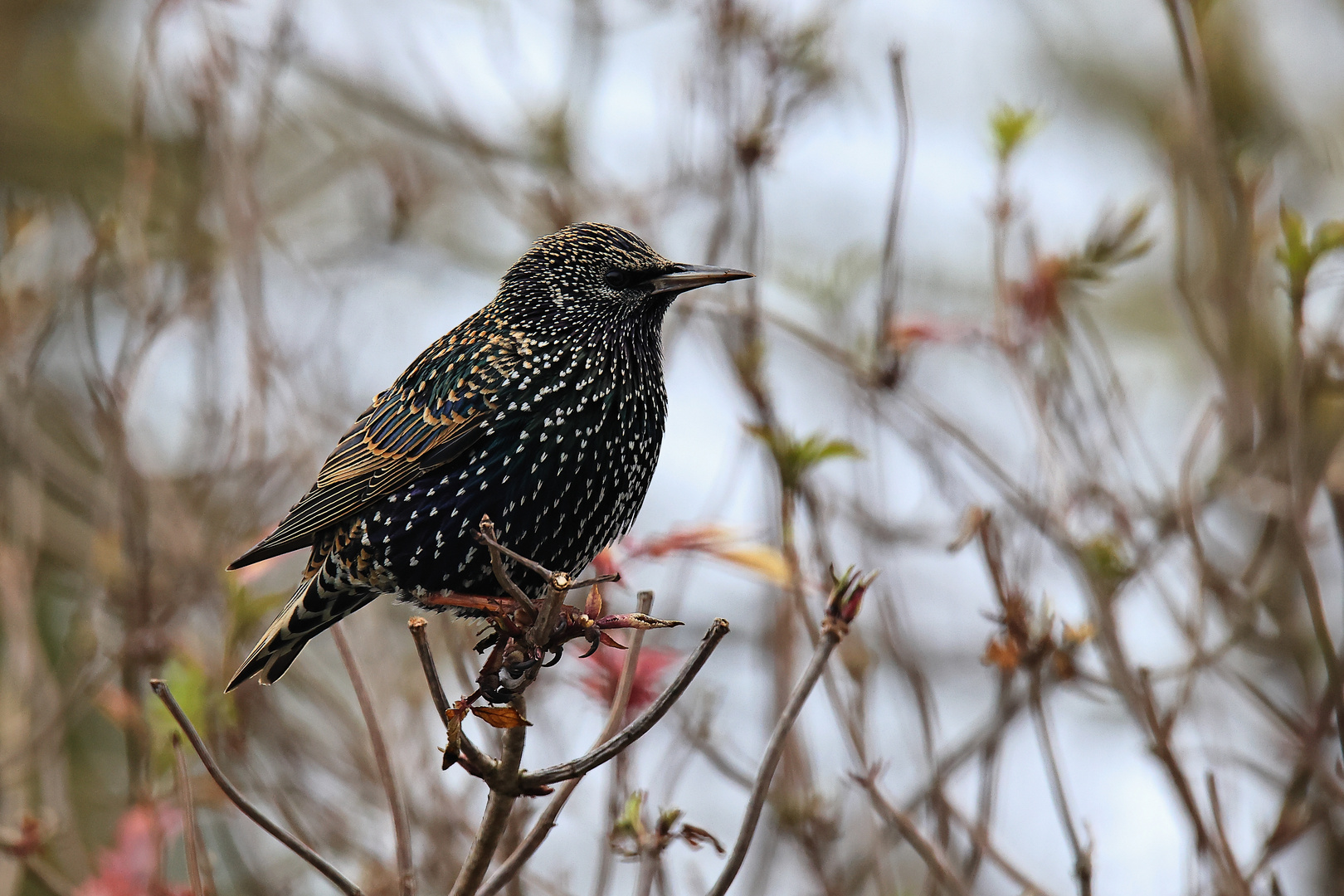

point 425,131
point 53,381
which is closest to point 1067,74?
point 425,131

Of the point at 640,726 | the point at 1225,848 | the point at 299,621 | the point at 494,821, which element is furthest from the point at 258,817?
the point at 1225,848

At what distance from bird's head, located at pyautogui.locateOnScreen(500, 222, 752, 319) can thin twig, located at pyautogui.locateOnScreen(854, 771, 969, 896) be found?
1.29 m

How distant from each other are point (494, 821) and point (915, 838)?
80cm

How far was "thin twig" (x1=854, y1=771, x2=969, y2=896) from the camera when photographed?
2.57 meters

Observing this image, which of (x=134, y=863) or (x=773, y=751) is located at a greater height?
(x=773, y=751)

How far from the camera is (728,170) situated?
4426 millimetres

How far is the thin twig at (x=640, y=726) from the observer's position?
2.27m

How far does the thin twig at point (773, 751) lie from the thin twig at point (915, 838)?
0.34 m

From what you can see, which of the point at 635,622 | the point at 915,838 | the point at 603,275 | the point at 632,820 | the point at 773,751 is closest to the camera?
the point at 773,751

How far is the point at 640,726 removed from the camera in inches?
92.0

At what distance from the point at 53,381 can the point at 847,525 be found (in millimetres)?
5226

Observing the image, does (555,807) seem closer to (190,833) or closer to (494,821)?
(494,821)

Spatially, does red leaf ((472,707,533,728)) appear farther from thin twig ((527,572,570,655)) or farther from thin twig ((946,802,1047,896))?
thin twig ((946,802,1047,896))

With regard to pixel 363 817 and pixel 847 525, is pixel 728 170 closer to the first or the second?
pixel 847 525
